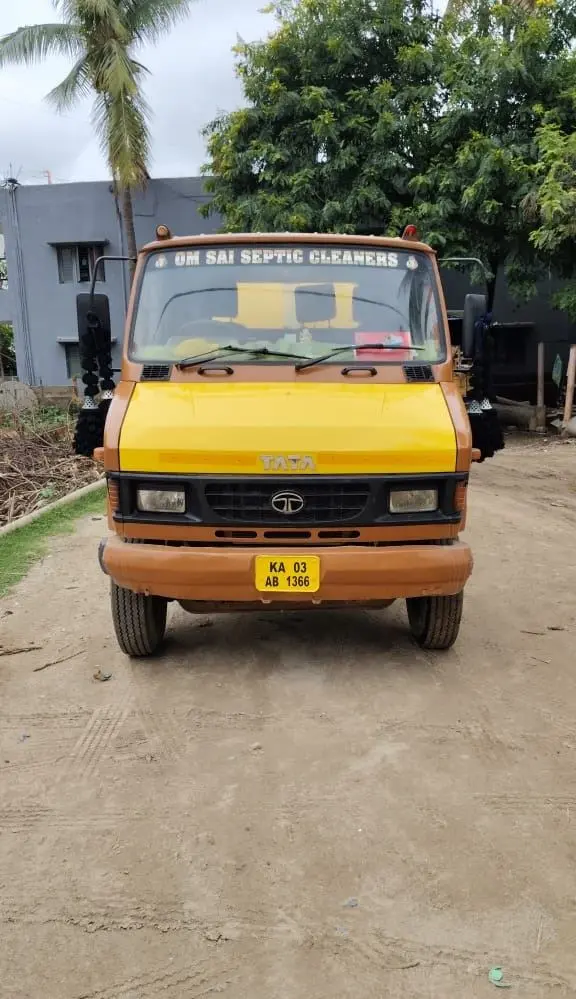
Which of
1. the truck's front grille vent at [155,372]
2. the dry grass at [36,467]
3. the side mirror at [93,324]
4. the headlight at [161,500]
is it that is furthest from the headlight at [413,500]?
the dry grass at [36,467]

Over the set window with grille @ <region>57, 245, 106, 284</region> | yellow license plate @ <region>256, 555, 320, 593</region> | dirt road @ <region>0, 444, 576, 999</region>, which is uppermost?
window with grille @ <region>57, 245, 106, 284</region>

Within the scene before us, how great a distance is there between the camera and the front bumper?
12.5 ft

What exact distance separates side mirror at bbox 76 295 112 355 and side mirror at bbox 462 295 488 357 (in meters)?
2.16

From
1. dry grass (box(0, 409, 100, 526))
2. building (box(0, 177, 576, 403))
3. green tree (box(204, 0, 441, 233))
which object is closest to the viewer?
dry grass (box(0, 409, 100, 526))

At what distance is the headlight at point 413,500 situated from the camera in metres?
3.86

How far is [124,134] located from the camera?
16.9 meters

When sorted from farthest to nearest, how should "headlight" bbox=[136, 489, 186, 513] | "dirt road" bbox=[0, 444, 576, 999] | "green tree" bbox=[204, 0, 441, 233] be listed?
"green tree" bbox=[204, 0, 441, 233]
"headlight" bbox=[136, 489, 186, 513]
"dirt road" bbox=[0, 444, 576, 999]

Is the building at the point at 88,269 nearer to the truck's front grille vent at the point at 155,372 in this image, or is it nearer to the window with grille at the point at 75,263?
the window with grille at the point at 75,263

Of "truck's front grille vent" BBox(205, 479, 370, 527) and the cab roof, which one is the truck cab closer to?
"truck's front grille vent" BBox(205, 479, 370, 527)

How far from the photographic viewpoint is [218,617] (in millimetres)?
5254

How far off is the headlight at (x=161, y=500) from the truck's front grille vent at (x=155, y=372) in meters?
0.72

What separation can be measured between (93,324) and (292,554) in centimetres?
200

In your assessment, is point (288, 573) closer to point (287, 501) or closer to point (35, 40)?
point (287, 501)

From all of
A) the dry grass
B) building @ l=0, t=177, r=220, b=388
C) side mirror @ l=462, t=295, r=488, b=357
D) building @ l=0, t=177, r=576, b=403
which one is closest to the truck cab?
side mirror @ l=462, t=295, r=488, b=357
